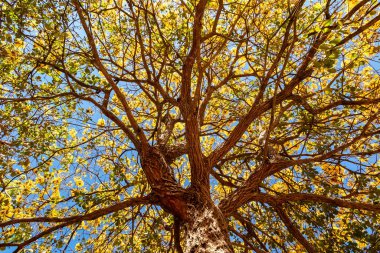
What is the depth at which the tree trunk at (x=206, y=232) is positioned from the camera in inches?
104

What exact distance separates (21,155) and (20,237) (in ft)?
3.84

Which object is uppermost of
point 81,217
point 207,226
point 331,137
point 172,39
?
point 172,39

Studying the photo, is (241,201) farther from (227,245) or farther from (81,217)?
(81,217)

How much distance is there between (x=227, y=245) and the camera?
8.82 feet

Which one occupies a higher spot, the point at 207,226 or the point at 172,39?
the point at 172,39

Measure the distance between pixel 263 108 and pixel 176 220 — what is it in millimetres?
1875

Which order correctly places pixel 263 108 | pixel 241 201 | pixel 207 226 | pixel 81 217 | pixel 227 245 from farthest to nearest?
pixel 263 108
pixel 241 201
pixel 81 217
pixel 207 226
pixel 227 245

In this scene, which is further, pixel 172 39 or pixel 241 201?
pixel 172 39

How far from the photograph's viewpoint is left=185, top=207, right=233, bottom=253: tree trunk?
264cm

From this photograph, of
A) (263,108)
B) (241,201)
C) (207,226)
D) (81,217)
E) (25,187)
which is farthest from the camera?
(25,187)

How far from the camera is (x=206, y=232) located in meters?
2.83

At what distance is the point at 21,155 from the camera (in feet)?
14.2

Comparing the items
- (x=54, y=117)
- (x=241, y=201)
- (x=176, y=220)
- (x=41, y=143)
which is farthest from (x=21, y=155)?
(x=241, y=201)

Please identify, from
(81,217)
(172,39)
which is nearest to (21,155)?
(81,217)
